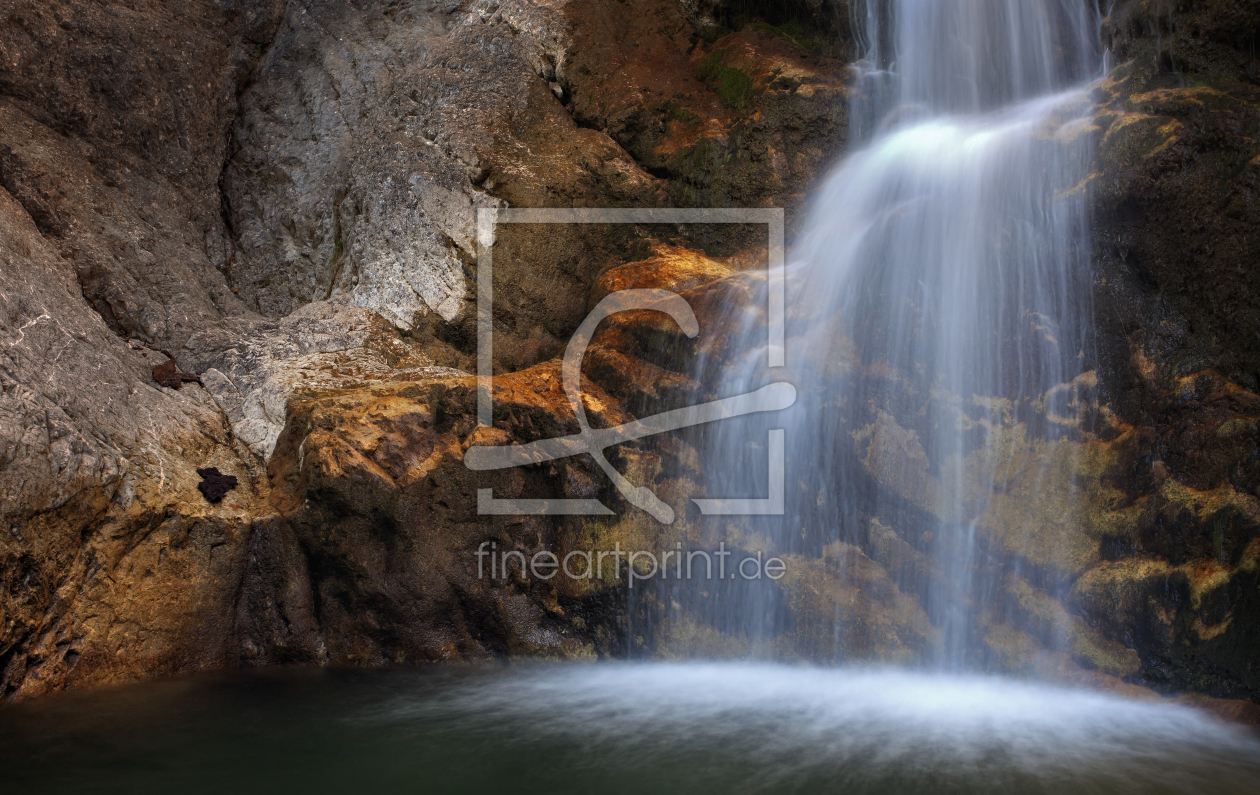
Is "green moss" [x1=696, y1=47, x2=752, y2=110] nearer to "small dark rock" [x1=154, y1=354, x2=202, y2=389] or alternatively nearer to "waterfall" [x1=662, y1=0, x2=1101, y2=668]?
"waterfall" [x1=662, y1=0, x2=1101, y2=668]

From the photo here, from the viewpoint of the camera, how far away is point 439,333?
1052cm

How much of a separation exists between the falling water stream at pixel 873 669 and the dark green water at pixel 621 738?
23 mm

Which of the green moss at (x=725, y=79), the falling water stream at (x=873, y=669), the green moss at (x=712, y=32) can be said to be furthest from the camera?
the green moss at (x=712, y=32)

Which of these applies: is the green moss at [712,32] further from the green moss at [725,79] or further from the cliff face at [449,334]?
the green moss at [725,79]

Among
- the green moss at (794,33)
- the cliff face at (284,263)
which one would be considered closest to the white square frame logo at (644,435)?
the cliff face at (284,263)

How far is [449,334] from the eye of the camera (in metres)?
10.5

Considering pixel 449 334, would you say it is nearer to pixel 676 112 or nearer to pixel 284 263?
pixel 284 263

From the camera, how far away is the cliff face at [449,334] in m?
6.23

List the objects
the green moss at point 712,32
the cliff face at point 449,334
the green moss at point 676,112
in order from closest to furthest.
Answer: the cliff face at point 449,334 → the green moss at point 676,112 → the green moss at point 712,32

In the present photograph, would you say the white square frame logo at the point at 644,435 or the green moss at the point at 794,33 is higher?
the green moss at the point at 794,33

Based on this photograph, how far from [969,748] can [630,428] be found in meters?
4.10

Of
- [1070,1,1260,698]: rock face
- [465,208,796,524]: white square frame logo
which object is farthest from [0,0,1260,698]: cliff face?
[465,208,796,524]: white square frame logo

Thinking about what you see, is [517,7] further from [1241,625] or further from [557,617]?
[1241,625]

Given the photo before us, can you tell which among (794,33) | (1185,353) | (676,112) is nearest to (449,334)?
(676,112)
